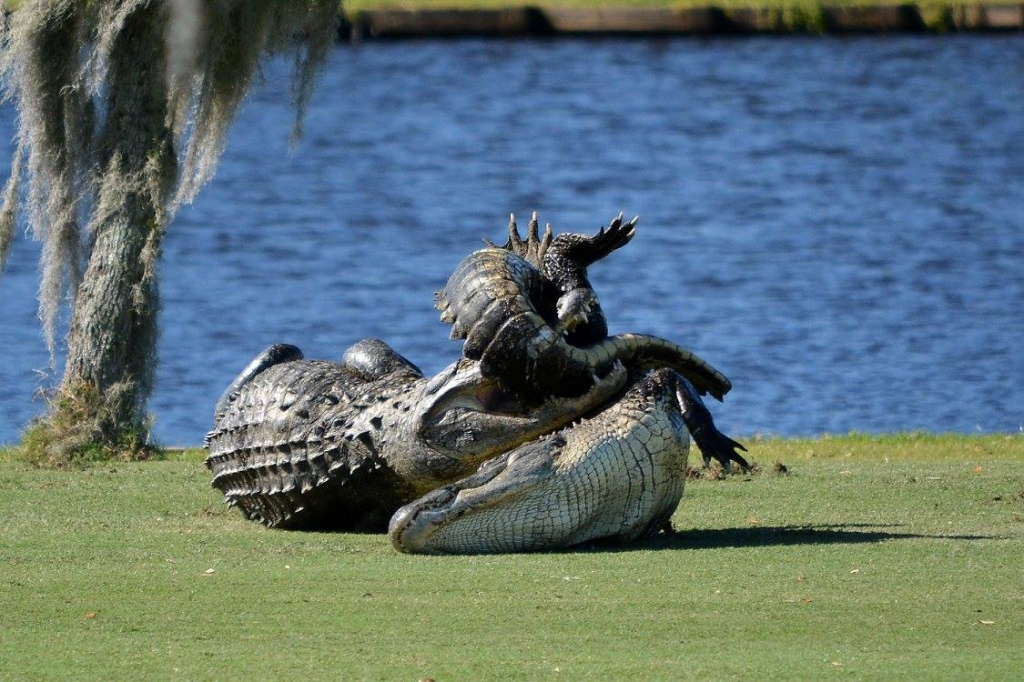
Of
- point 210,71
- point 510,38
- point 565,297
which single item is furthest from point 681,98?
point 565,297

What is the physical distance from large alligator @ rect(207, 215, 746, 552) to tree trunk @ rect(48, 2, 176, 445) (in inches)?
91.2

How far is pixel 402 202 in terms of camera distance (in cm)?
3391

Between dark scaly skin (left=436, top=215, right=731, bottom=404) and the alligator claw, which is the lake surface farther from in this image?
the alligator claw

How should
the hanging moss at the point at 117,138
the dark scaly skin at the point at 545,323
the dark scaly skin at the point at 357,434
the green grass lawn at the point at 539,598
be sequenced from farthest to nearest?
the hanging moss at the point at 117,138 → the dark scaly skin at the point at 357,434 → the dark scaly skin at the point at 545,323 → the green grass lawn at the point at 539,598

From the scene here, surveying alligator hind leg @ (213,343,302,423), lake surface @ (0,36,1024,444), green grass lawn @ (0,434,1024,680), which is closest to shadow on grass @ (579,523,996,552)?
green grass lawn @ (0,434,1024,680)

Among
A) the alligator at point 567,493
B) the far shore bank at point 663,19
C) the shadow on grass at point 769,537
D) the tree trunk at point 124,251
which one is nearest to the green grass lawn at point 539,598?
the shadow on grass at point 769,537

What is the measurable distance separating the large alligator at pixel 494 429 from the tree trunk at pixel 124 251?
2.32 meters

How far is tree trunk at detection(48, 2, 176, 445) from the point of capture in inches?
428

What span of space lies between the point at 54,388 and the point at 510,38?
114ft

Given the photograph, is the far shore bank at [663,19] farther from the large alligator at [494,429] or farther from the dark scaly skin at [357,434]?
the large alligator at [494,429]

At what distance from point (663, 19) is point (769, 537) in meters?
37.5

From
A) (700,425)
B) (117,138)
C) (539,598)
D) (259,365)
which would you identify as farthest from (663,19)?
(539,598)

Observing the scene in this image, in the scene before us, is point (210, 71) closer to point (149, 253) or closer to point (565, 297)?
point (149, 253)

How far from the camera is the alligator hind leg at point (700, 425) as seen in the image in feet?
25.7
